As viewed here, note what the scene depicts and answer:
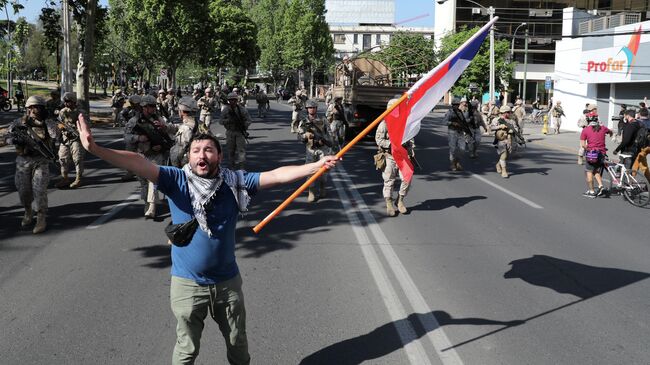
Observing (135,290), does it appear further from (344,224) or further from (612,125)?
(612,125)

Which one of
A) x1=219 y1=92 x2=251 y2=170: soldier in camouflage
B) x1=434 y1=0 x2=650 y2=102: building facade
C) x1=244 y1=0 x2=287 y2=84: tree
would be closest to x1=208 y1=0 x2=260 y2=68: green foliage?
x1=244 y1=0 x2=287 y2=84: tree

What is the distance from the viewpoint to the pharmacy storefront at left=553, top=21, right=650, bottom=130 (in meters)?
24.8

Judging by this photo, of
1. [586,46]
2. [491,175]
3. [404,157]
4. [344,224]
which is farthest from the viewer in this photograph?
[586,46]

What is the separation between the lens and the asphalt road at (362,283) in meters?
4.35

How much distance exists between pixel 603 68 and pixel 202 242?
2793 cm

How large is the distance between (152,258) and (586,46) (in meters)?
27.8

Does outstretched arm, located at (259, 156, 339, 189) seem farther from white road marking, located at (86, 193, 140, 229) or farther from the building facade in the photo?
the building facade

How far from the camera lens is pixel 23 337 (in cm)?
450

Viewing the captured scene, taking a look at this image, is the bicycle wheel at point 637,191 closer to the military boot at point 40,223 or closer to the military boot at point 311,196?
the military boot at point 311,196

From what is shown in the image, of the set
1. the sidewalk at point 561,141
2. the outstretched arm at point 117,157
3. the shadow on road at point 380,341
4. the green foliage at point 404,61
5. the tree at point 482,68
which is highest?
the tree at point 482,68

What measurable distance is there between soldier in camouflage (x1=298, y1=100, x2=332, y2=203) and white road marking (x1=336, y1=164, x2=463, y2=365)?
165 centimetres

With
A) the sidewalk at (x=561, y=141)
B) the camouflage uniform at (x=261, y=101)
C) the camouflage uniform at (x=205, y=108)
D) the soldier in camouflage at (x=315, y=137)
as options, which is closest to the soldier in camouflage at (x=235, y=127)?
the soldier in camouflage at (x=315, y=137)

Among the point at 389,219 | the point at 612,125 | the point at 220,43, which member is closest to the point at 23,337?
the point at 389,219

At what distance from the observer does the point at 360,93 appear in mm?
18625
